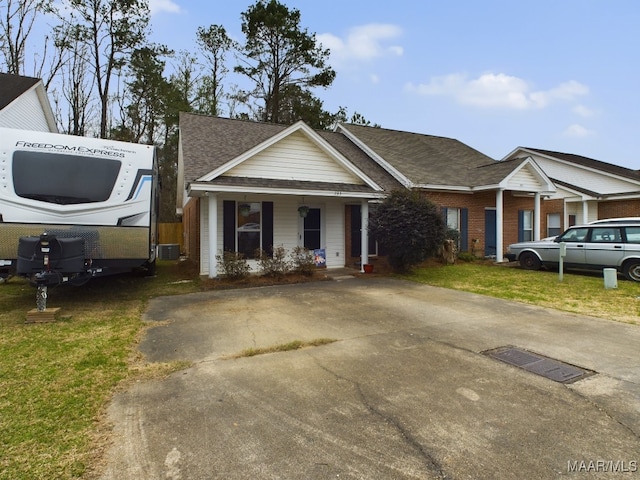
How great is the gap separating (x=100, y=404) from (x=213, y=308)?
4166 millimetres

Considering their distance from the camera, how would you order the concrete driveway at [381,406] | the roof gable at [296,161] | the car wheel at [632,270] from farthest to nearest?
the roof gable at [296,161], the car wheel at [632,270], the concrete driveway at [381,406]

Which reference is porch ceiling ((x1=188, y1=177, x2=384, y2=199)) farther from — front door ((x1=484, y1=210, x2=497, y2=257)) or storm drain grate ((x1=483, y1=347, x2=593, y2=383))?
storm drain grate ((x1=483, y1=347, x2=593, y2=383))

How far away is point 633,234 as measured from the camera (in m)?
10.6

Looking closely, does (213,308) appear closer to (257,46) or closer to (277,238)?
(277,238)

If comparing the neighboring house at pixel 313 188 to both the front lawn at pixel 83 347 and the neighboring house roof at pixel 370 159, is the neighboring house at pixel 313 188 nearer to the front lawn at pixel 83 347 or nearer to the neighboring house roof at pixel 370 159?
the neighboring house roof at pixel 370 159

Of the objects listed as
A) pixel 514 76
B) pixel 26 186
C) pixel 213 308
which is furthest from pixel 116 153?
pixel 514 76

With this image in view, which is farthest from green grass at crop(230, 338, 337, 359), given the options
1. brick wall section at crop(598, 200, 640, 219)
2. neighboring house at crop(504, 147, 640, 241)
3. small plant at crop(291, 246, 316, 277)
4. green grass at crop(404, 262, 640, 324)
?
brick wall section at crop(598, 200, 640, 219)

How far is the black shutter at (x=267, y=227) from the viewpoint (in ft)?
40.4

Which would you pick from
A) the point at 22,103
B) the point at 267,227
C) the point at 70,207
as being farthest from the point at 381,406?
the point at 22,103

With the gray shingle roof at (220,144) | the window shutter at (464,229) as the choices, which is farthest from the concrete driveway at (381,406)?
the window shutter at (464,229)

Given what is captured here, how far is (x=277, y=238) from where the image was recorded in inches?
493

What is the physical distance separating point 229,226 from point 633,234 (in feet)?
38.9

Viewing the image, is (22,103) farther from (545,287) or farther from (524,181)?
(524,181)

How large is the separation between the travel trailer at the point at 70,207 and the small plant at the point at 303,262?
4742 mm
